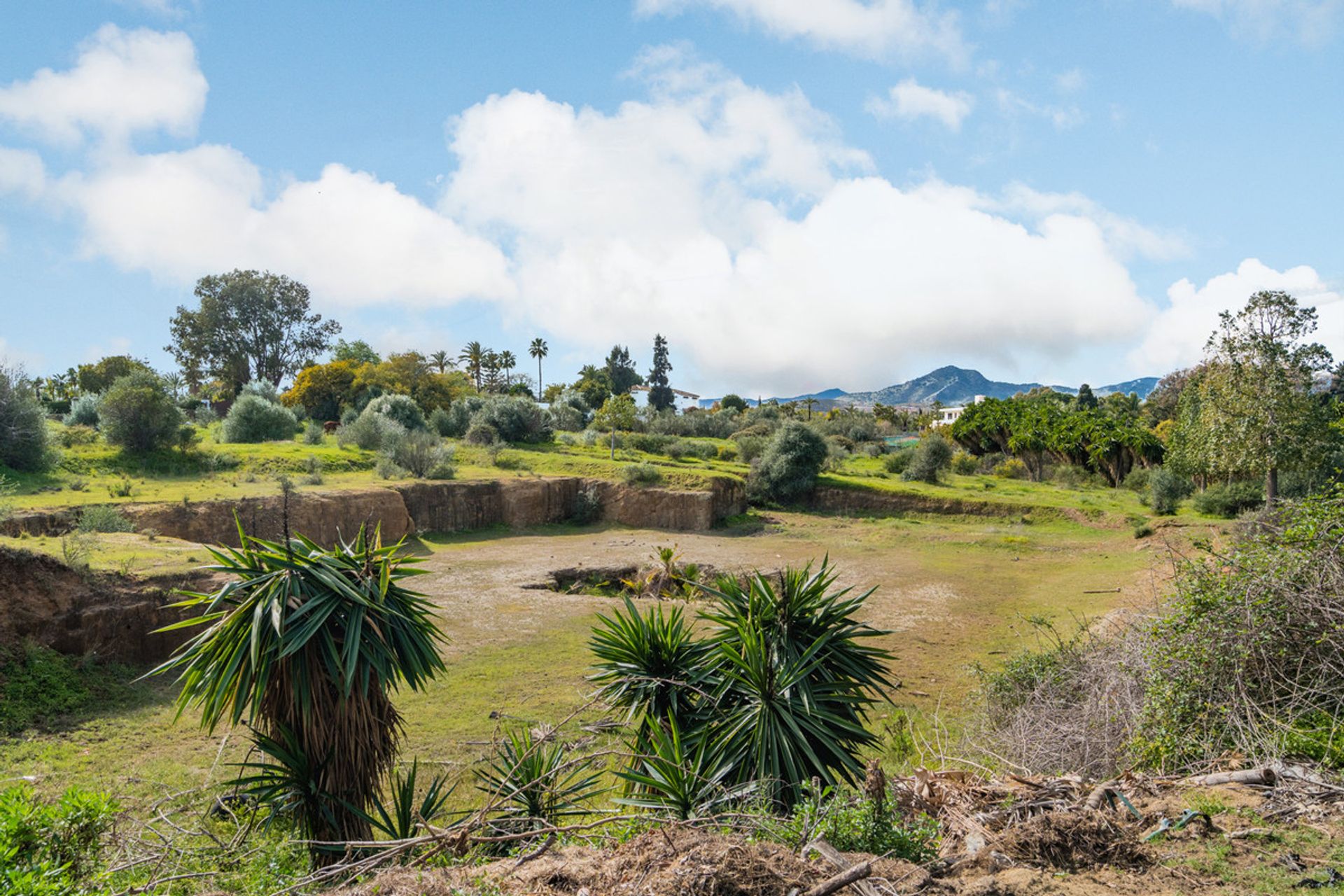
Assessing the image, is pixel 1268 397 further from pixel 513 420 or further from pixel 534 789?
pixel 513 420

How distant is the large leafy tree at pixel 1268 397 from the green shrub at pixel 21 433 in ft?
121

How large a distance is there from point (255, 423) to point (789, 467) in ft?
84.0

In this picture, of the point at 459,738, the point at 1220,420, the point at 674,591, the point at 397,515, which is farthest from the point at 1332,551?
the point at 397,515

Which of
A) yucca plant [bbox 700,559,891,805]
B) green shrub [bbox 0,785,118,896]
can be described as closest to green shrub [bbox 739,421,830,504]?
yucca plant [bbox 700,559,891,805]

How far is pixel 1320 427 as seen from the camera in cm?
2183

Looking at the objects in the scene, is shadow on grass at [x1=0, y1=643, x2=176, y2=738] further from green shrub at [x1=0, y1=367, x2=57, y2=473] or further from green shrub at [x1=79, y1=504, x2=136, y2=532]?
green shrub at [x1=0, y1=367, x2=57, y2=473]

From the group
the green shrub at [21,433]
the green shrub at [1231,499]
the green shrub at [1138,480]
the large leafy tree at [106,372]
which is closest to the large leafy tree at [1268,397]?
the green shrub at [1231,499]

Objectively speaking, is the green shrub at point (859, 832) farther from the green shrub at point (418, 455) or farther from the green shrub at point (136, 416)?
the green shrub at point (136, 416)

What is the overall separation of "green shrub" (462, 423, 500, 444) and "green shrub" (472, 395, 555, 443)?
353 mm

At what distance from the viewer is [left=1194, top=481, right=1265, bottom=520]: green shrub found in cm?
2681

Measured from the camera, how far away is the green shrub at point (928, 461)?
37.2 m

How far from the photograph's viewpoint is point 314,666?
6.25 m

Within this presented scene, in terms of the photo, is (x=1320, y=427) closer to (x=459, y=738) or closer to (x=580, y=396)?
(x=459, y=738)

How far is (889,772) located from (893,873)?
15.6ft
